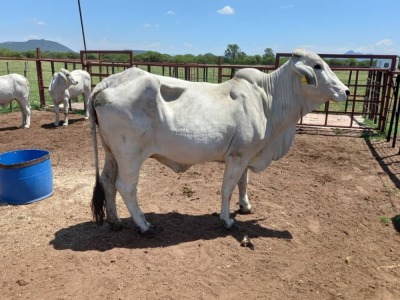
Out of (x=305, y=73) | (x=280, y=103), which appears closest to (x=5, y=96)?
(x=280, y=103)

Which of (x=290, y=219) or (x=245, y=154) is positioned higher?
(x=245, y=154)

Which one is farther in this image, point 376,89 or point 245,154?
point 376,89

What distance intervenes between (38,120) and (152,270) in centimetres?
881

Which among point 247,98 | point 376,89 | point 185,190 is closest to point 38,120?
point 185,190

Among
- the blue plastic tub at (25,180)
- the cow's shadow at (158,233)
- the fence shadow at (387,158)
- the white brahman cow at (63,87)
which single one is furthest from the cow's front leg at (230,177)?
the white brahman cow at (63,87)

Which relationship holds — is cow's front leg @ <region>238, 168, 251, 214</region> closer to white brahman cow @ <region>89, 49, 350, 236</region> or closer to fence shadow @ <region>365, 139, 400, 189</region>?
white brahman cow @ <region>89, 49, 350, 236</region>

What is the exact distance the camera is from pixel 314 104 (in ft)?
13.6

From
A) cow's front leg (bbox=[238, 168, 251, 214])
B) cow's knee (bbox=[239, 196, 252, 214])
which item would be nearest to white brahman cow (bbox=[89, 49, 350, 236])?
cow's front leg (bbox=[238, 168, 251, 214])

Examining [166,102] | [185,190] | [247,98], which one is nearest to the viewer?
[166,102]

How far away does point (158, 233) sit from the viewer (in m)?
4.10

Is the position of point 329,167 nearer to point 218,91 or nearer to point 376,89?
point 218,91

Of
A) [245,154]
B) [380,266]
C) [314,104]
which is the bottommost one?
[380,266]

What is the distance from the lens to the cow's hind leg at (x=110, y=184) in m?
3.99

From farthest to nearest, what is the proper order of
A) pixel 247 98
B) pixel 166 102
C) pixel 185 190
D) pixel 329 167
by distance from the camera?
1. pixel 329 167
2. pixel 185 190
3. pixel 247 98
4. pixel 166 102
